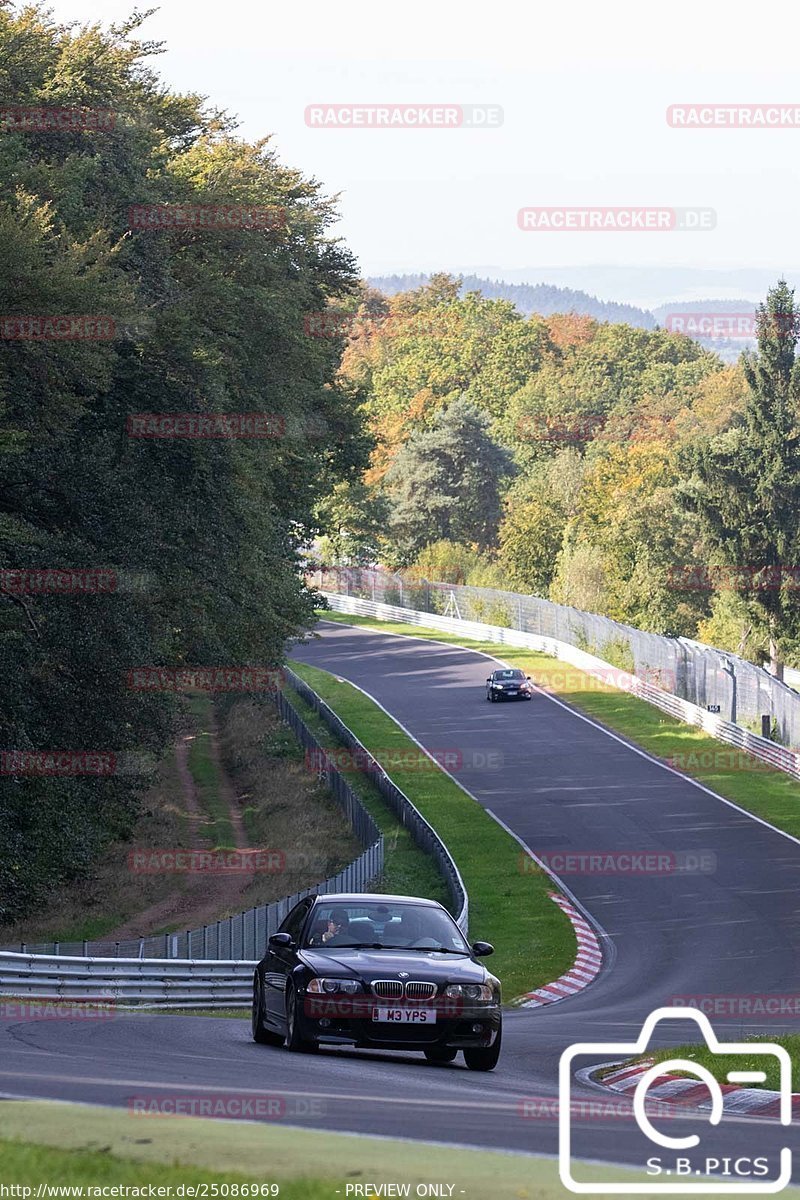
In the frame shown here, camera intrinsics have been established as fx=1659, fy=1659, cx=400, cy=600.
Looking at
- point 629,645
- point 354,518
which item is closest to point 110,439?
point 629,645

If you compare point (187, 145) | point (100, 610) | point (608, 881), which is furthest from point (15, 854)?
point (187, 145)

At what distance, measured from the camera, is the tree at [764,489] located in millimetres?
85312

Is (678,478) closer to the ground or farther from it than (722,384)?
closer to the ground

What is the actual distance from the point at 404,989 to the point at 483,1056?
96cm

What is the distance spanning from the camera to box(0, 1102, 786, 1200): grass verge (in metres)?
6.63

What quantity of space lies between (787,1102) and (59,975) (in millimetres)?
12129

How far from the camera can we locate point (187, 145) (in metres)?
53.3

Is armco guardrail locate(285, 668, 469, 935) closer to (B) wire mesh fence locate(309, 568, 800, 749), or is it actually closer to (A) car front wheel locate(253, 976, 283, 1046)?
(A) car front wheel locate(253, 976, 283, 1046)

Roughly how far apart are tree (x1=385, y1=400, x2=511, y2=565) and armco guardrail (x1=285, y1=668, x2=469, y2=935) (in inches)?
2399

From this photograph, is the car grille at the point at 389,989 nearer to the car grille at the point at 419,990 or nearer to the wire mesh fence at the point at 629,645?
the car grille at the point at 419,990

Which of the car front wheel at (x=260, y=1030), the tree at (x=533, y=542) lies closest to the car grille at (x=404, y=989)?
the car front wheel at (x=260, y=1030)

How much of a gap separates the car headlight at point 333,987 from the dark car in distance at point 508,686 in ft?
183

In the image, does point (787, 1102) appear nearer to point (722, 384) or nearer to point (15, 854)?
point (15, 854)

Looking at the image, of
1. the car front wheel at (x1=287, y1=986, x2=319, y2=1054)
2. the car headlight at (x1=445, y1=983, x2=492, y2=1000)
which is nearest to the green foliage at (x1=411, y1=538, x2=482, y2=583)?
the car front wheel at (x1=287, y1=986, x2=319, y2=1054)
